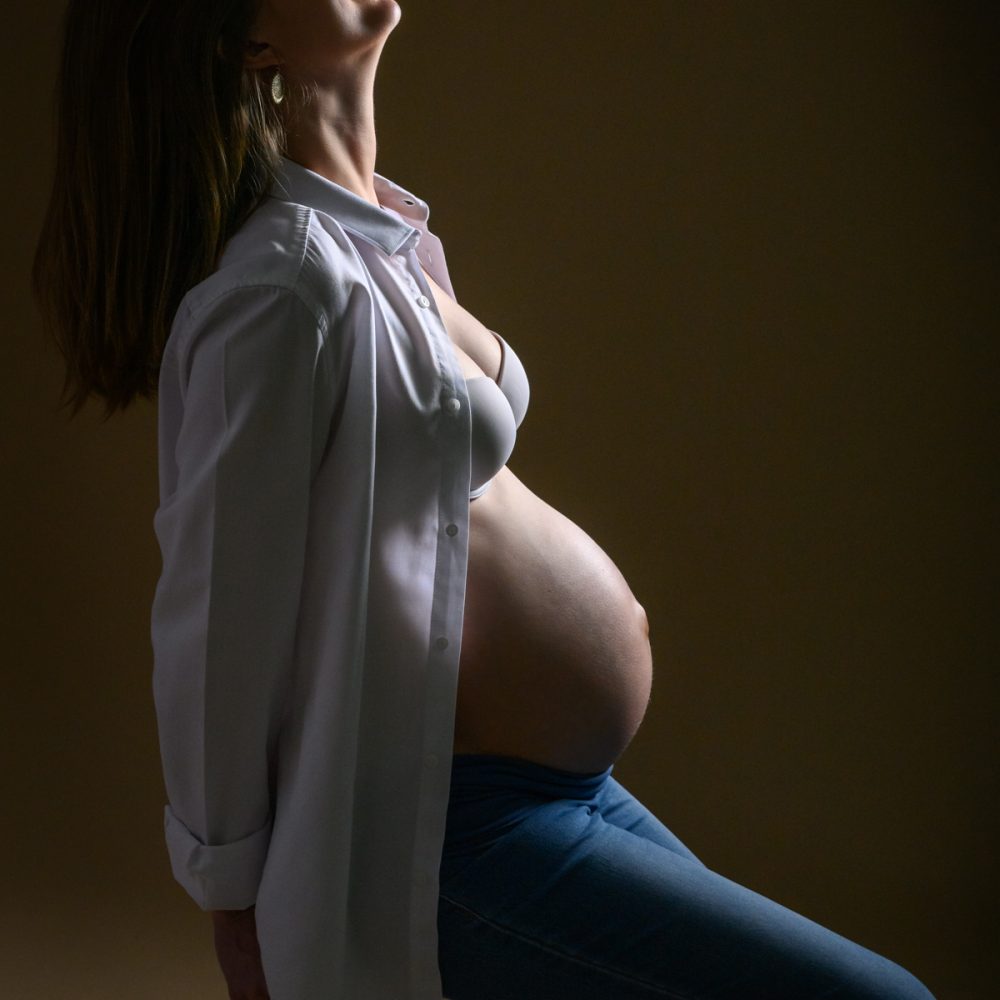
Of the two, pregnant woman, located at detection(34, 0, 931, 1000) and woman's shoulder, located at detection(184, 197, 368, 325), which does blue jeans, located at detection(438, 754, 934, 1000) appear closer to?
pregnant woman, located at detection(34, 0, 931, 1000)

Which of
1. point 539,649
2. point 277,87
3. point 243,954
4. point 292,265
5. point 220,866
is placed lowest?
point 243,954

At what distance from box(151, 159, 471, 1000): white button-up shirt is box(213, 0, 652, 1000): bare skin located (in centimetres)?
7

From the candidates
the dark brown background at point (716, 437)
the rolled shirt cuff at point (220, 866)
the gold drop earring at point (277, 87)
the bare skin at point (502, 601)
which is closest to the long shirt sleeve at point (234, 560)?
the rolled shirt cuff at point (220, 866)

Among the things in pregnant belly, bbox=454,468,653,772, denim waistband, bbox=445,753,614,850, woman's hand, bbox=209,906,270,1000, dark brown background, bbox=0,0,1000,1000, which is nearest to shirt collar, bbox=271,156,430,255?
pregnant belly, bbox=454,468,653,772

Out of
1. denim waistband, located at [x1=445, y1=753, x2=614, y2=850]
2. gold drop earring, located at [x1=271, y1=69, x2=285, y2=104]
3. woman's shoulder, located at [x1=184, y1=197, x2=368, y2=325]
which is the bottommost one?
denim waistband, located at [x1=445, y1=753, x2=614, y2=850]

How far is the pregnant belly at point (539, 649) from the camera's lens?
1119mm

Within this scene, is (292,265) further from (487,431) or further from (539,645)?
(539,645)

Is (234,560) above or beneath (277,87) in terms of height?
beneath

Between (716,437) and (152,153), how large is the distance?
1.58 meters

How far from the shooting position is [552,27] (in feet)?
7.82

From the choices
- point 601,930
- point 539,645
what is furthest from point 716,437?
point 601,930

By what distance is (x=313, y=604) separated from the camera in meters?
1.03

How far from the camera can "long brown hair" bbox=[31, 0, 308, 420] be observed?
3.56ft

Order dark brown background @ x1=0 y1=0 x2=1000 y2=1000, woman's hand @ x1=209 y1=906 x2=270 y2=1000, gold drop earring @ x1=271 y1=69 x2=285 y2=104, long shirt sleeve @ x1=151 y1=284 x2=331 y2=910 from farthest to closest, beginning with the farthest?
dark brown background @ x1=0 y1=0 x2=1000 y2=1000
gold drop earring @ x1=271 y1=69 x2=285 y2=104
woman's hand @ x1=209 y1=906 x2=270 y2=1000
long shirt sleeve @ x1=151 y1=284 x2=331 y2=910
